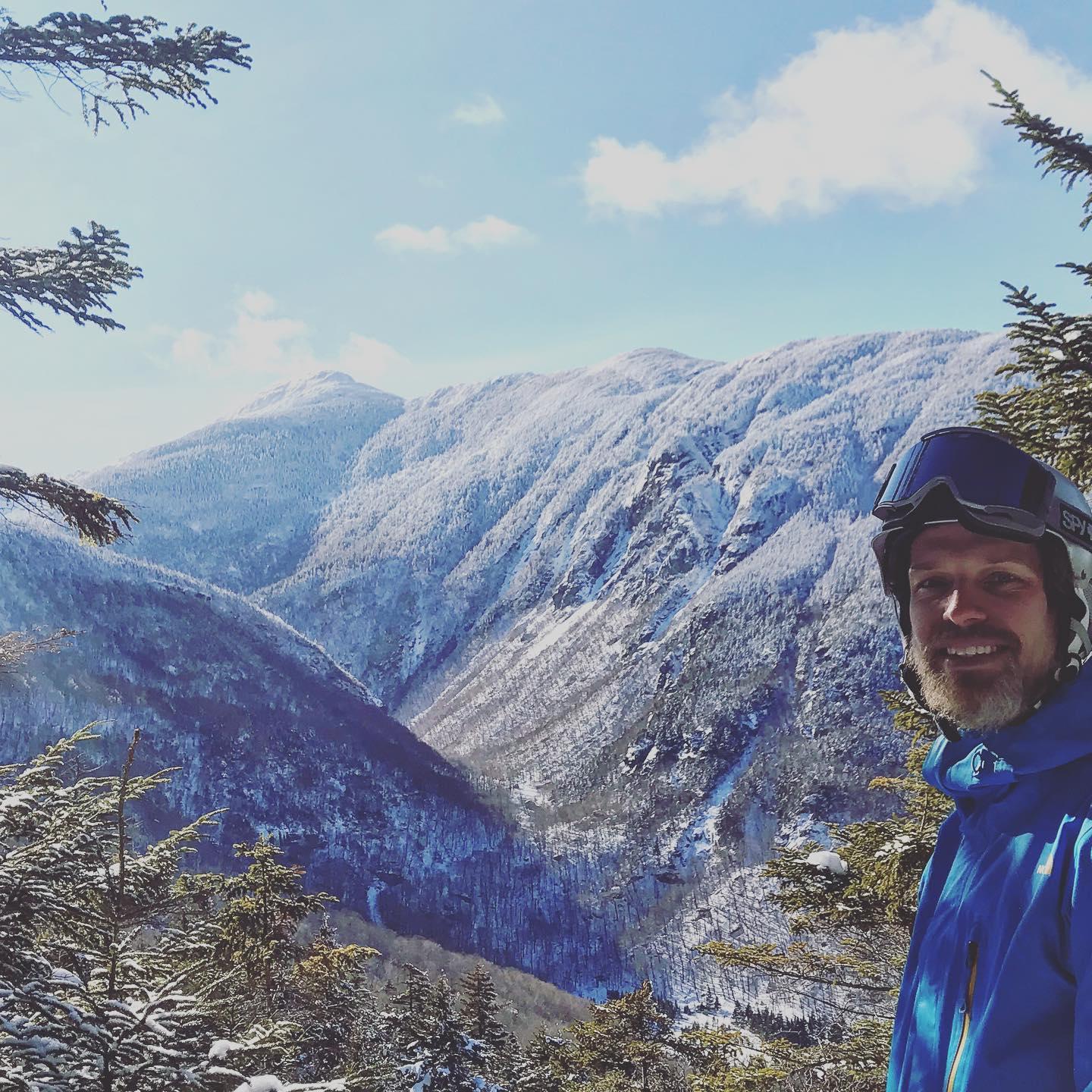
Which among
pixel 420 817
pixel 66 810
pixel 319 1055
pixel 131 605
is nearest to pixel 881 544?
pixel 66 810

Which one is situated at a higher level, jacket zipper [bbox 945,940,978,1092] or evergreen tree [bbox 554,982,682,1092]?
jacket zipper [bbox 945,940,978,1092]

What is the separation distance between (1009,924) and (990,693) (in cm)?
71

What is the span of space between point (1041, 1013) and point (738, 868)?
183m

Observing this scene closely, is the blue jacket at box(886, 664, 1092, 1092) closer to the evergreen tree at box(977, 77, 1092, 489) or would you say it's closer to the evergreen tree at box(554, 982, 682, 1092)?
the evergreen tree at box(977, 77, 1092, 489)

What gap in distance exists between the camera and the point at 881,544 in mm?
3154

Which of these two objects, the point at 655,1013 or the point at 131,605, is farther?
the point at 131,605

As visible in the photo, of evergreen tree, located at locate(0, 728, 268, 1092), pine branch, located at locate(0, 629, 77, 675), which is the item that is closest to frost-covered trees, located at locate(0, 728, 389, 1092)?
evergreen tree, located at locate(0, 728, 268, 1092)

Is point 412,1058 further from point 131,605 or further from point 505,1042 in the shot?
point 131,605

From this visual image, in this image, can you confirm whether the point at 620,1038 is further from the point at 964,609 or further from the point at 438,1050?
the point at 964,609

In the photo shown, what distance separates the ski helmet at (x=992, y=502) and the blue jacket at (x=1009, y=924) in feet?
1.54

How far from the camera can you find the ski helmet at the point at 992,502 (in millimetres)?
2592

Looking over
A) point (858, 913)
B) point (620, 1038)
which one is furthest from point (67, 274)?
point (620, 1038)

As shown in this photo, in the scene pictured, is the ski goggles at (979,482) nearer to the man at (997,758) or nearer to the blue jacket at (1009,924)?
the man at (997,758)

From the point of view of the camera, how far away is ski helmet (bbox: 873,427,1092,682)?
2.59 meters
